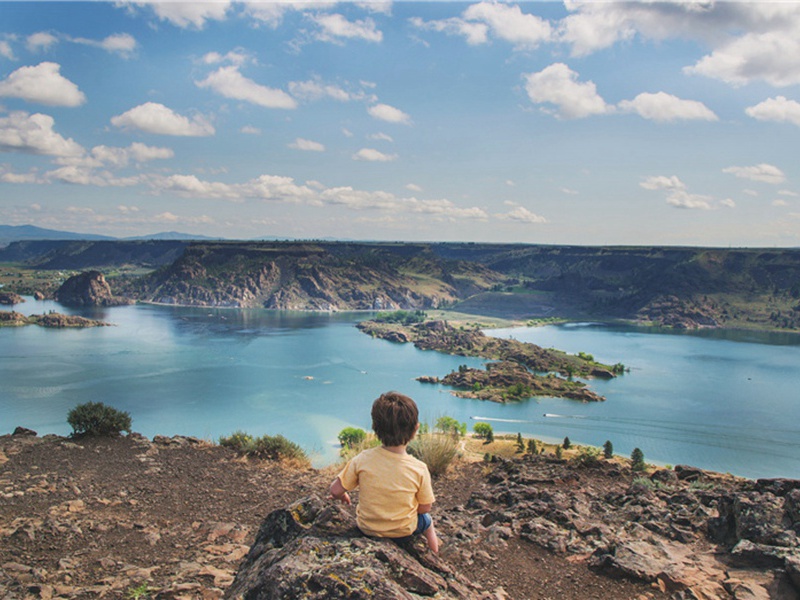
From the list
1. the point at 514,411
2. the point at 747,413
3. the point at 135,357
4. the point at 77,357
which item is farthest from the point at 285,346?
the point at 747,413

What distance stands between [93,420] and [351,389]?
6284cm

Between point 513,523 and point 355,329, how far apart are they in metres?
143

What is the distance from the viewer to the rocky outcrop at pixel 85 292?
601 feet

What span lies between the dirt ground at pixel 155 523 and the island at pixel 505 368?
65689mm

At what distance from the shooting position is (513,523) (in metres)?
9.36

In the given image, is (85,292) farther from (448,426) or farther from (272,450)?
(272,450)

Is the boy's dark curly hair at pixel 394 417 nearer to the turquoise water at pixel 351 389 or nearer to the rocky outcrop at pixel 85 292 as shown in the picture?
the turquoise water at pixel 351 389

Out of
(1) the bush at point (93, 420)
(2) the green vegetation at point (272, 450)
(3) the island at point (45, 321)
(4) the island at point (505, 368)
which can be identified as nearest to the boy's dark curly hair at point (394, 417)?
(2) the green vegetation at point (272, 450)

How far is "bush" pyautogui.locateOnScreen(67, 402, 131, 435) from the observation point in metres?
14.9

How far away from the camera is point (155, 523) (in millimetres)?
9195

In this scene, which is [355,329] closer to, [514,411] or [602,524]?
[514,411]

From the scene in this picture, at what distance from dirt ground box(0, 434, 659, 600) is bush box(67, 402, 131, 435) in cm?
51

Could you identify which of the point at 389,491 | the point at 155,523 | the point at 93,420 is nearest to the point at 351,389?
the point at 93,420

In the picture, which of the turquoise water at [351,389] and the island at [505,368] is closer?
the turquoise water at [351,389]
